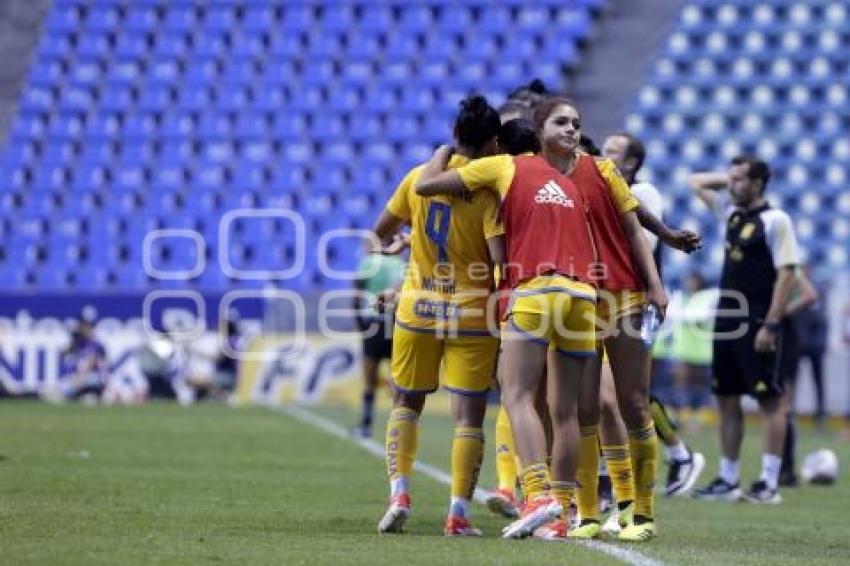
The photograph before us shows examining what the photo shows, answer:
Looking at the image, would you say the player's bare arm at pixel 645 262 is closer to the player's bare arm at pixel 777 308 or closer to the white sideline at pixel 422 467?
the white sideline at pixel 422 467

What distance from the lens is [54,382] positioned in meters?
26.7

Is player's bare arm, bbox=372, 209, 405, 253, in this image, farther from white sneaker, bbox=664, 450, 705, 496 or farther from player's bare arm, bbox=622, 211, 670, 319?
white sneaker, bbox=664, 450, 705, 496

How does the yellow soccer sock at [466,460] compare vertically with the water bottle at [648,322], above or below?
below

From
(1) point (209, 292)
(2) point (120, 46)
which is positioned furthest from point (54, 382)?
(2) point (120, 46)

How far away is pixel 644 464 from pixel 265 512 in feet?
6.46

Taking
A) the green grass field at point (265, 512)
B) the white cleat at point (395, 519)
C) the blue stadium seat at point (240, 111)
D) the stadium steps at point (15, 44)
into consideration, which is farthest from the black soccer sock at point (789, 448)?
the stadium steps at point (15, 44)

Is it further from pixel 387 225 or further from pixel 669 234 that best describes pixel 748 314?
pixel 387 225

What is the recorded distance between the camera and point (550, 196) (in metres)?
8.00

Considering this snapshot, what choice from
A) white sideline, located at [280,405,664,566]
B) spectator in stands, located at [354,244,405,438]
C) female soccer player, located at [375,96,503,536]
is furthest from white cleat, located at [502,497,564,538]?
spectator in stands, located at [354,244,405,438]

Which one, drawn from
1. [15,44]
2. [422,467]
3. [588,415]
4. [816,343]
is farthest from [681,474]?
[15,44]

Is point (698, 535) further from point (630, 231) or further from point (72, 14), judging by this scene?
point (72, 14)

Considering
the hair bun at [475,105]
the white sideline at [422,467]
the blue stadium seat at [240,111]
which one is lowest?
the white sideline at [422,467]

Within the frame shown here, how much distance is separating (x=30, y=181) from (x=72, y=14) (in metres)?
3.27

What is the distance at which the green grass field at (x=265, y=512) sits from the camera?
7.35 metres
